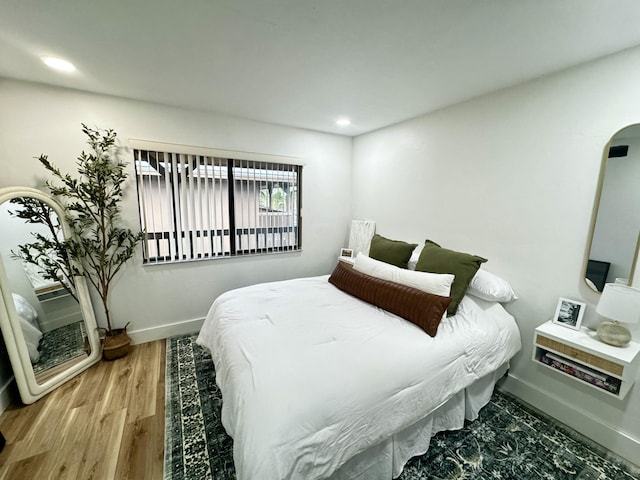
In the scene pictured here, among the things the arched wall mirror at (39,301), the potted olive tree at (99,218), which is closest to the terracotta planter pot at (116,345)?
the potted olive tree at (99,218)

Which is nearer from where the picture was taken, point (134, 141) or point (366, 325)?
point (366, 325)

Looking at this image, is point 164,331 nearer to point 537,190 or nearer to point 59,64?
point 59,64

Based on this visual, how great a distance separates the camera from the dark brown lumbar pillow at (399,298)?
175cm

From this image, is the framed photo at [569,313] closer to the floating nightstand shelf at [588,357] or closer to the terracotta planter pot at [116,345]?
the floating nightstand shelf at [588,357]

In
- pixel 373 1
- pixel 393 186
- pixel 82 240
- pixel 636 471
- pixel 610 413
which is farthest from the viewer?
pixel 393 186

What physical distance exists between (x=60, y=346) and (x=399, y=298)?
293 centimetres

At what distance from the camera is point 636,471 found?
5.07 feet

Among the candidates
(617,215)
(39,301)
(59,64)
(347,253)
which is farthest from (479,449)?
(59,64)

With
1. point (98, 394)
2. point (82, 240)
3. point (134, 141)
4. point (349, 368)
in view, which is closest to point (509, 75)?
point (349, 368)

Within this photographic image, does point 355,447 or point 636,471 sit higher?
point 355,447

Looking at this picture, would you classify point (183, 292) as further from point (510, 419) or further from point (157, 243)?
point (510, 419)

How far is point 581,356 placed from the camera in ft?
5.31

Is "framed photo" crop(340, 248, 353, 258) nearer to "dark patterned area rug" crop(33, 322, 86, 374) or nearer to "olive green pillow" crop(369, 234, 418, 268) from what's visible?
"olive green pillow" crop(369, 234, 418, 268)

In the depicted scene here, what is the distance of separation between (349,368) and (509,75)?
2332 millimetres
